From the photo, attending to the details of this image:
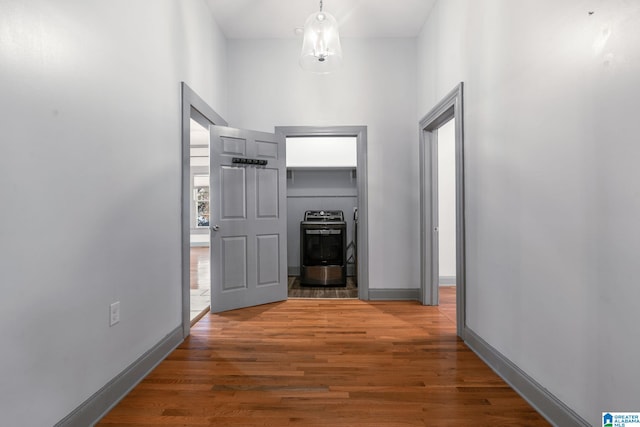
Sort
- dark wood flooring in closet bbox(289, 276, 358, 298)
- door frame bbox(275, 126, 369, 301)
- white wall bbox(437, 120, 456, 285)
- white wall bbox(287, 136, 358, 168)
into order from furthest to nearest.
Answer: white wall bbox(287, 136, 358, 168), white wall bbox(437, 120, 456, 285), dark wood flooring in closet bbox(289, 276, 358, 298), door frame bbox(275, 126, 369, 301)

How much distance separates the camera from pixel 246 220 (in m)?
3.49

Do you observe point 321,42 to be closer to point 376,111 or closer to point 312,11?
point 312,11

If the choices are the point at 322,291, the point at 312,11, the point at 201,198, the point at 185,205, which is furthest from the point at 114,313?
the point at 201,198

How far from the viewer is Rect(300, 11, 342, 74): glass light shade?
2334 millimetres

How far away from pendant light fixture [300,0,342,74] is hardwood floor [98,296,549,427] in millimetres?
2155

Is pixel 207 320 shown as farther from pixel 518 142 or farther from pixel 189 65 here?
pixel 518 142

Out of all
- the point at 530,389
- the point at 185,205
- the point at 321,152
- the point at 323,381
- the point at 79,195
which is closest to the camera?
the point at 79,195

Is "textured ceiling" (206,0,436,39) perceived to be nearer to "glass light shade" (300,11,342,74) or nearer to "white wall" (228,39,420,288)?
"white wall" (228,39,420,288)

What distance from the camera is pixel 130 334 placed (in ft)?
6.23

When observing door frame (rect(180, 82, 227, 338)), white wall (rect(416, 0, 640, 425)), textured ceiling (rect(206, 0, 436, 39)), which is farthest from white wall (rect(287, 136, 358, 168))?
white wall (rect(416, 0, 640, 425))

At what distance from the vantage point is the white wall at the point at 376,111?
149 inches

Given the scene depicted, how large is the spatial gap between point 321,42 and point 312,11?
122cm

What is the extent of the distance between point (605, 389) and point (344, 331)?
1.78 m

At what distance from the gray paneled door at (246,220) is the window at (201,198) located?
5907mm
